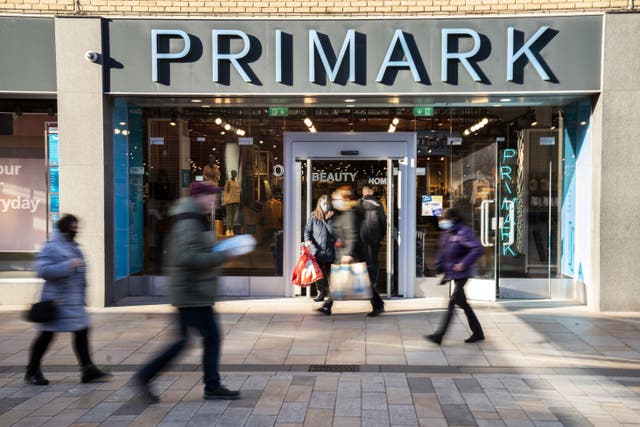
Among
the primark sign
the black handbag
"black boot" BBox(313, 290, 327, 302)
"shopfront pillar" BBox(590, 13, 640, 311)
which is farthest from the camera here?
"black boot" BBox(313, 290, 327, 302)

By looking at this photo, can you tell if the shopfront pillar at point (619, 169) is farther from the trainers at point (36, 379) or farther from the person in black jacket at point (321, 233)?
the trainers at point (36, 379)

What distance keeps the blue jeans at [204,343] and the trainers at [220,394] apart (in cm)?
7

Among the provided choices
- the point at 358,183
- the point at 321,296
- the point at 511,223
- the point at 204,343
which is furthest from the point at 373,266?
the point at 204,343

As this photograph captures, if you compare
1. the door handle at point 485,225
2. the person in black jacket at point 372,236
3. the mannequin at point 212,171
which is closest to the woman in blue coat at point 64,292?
the person in black jacket at point 372,236

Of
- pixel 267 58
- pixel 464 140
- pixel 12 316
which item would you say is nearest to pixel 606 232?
pixel 464 140

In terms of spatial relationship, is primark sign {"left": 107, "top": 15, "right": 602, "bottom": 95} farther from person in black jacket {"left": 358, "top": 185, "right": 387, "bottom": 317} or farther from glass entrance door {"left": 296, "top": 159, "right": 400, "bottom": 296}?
person in black jacket {"left": 358, "top": 185, "right": 387, "bottom": 317}

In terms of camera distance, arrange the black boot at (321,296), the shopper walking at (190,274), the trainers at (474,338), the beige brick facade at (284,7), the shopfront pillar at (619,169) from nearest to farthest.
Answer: the shopper walking at (190,274)
the trainers at (474,338)
the shopfront pillar at (619,169)
the beige brick facade at (284,7)
the black boot at (321,296)

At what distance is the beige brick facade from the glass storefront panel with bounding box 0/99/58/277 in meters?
1.59

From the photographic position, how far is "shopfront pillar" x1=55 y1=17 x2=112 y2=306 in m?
8.78

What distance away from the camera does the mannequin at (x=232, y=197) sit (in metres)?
9.94

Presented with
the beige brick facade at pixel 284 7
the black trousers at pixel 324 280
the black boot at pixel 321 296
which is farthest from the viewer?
the black boot at pixel 321 296

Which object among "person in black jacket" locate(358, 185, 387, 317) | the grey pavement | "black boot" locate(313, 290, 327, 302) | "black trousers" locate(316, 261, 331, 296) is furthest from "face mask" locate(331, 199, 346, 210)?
the grey pavement

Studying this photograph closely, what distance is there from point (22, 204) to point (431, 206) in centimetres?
664

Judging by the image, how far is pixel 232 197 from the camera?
32.7 ft
